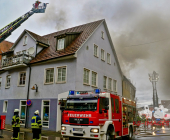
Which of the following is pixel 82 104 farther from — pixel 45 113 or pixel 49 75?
pixel 49 75

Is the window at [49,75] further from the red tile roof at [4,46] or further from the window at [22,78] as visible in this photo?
the red tile roof at [4,46]

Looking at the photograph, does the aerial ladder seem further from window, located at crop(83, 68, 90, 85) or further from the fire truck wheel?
the fire truck wheel

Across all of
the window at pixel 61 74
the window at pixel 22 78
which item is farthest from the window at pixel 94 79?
the window at pixel 22 78

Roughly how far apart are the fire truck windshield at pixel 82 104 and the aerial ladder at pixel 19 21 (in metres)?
20.0

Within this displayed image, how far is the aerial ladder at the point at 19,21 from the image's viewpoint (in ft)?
87.1

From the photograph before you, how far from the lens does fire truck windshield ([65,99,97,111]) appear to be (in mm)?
9648

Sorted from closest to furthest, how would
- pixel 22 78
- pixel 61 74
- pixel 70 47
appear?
pixel 61 74
pixel 70 47
pixel 22 78

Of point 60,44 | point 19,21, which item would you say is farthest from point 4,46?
point 60,44

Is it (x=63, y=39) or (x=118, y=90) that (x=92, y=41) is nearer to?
(x=63, y=39)

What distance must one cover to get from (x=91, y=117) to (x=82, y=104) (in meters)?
0.99

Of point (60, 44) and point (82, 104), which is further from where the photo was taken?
point (60, 44)

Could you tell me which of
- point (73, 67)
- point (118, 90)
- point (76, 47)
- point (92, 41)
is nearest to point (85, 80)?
→ point (73, 67)

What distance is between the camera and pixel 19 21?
28.5 m

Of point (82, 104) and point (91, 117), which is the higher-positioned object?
point (82, 104)
